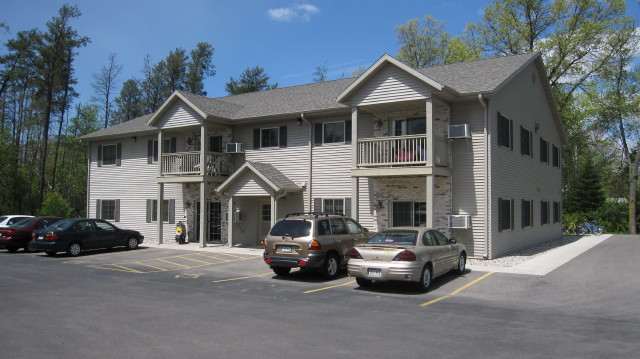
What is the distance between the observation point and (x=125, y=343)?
711cm

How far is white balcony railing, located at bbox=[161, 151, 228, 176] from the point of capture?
2308cm

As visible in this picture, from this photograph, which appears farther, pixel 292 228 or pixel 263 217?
pixel 263 217

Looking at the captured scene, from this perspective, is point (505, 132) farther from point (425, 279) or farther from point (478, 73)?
point (425, 279)

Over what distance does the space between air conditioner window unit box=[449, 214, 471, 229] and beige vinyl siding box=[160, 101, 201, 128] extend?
1175cm

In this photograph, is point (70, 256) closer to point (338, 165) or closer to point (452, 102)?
point (338, 165)

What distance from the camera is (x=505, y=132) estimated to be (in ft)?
65.1

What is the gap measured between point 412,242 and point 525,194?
12.2m

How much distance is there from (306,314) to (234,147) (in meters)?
15.0

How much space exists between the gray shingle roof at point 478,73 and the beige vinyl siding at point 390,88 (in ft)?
5.05

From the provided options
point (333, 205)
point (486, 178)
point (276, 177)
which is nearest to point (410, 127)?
point (486, 178)

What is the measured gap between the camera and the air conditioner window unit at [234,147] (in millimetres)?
23281

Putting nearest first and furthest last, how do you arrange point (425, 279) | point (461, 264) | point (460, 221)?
point (425, 279), point (461, 264), point (460, 221)

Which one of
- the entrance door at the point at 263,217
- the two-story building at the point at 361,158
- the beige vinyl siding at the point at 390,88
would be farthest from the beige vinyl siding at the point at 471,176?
the entrance door at the point at 263,217

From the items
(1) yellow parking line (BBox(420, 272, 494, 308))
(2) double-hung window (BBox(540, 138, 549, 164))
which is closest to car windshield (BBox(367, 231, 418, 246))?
(1) yellow parking line (BBox(420, 272, 494, 308))
